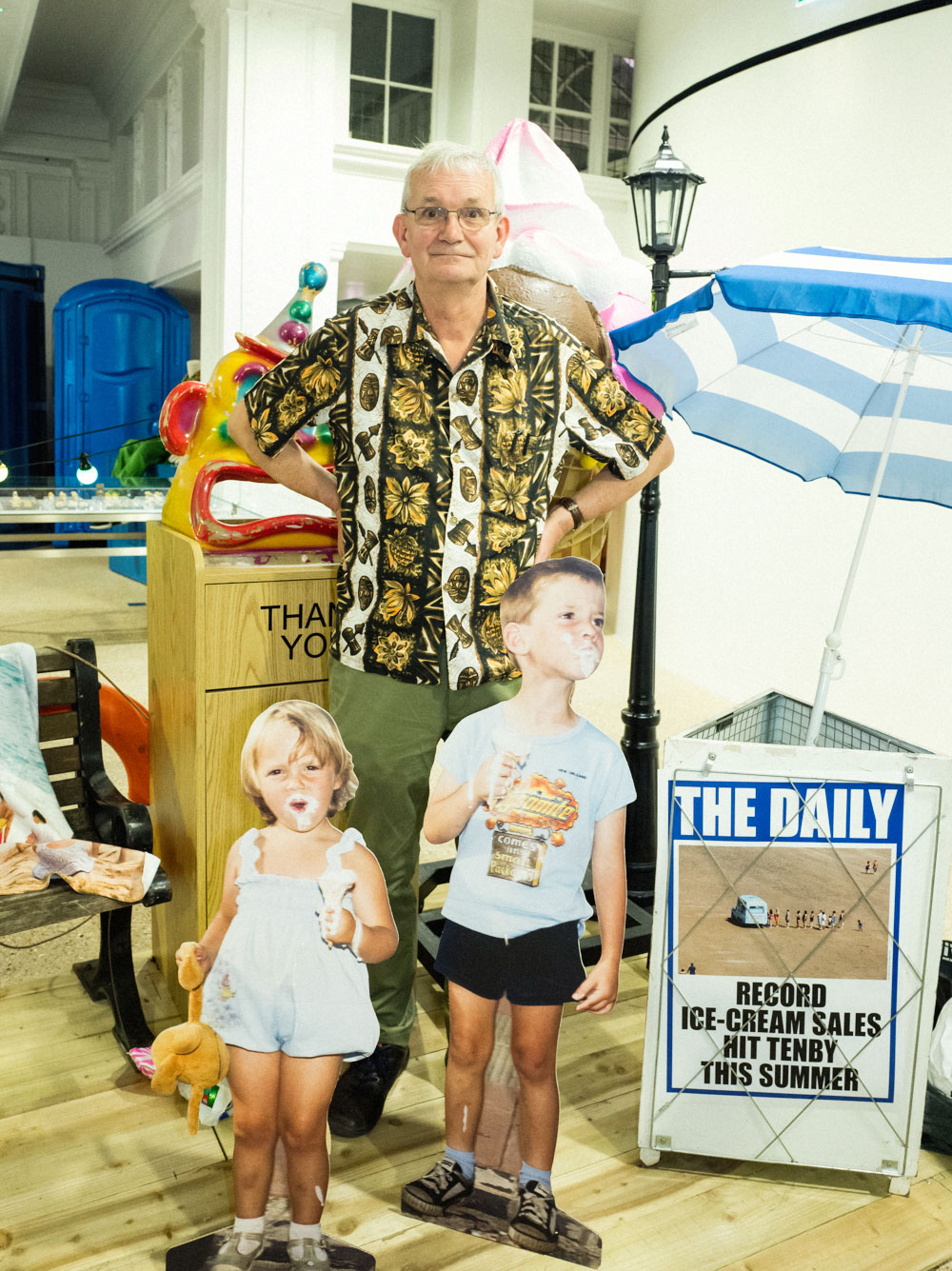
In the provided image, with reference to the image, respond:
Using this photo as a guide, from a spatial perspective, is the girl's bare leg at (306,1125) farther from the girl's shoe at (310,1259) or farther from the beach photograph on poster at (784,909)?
the beach photograph on poster at (784,909)

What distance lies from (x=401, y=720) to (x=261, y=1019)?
0.61 meters

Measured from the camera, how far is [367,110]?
6879 mm

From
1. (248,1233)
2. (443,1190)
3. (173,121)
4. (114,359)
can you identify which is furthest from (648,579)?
(114,359)

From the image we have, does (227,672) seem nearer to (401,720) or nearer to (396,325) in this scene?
(401,720)

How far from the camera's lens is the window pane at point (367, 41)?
6816 millimetres

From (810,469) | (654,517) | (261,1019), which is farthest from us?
(654,517)

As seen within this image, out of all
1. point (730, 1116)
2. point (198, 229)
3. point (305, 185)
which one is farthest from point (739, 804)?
point (198, 229)

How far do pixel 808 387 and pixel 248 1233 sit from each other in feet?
6.58

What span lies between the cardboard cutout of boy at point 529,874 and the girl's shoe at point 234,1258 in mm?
307

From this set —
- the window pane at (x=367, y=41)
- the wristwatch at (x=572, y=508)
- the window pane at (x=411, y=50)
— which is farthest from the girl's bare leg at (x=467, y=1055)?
the window pane at (x=411, y=50)

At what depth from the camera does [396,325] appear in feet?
6.16

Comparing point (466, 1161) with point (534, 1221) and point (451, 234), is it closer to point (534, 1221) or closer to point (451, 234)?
point (534, 1221)

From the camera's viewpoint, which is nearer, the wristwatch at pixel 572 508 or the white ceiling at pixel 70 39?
the wristwatch at pixel 572 508

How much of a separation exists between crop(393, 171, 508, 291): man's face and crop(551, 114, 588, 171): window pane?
20.9 feet
